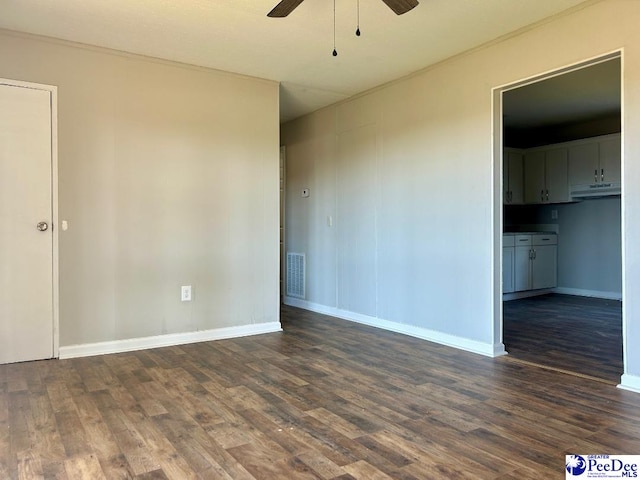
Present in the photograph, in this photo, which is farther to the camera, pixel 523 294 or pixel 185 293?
pixel 523 294

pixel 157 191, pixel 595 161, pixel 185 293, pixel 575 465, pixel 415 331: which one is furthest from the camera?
pixel 595 161

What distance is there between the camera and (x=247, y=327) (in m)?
4.28

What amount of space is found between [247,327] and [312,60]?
2.38 meters

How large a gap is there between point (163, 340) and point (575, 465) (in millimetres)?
3049

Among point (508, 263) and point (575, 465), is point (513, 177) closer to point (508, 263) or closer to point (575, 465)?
point (508, 263)

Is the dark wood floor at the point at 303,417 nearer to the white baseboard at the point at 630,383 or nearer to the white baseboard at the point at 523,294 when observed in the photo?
the white baseboard at the point at 630,383

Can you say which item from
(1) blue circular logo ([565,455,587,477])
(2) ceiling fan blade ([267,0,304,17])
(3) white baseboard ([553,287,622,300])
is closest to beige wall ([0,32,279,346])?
(2) ceiling fan blade ([267,0,304,17])

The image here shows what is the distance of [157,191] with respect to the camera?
151 inches

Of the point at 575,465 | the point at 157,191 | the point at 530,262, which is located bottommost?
the point at 575,465

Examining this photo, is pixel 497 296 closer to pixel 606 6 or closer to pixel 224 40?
pixel 606 6

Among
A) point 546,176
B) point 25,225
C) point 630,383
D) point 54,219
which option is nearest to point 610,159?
point 546,176

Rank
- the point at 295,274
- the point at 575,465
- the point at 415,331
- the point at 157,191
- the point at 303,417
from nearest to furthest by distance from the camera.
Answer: the point at 575,465, the point at 303,417, the point at 157,191, the point at 415,331, the point at 295,274

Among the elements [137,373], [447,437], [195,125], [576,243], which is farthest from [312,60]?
[576,243]

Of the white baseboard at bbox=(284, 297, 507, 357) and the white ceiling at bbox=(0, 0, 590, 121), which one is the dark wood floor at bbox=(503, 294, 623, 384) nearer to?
the white baseboard at bbox=(284, 297, 507, 357)
